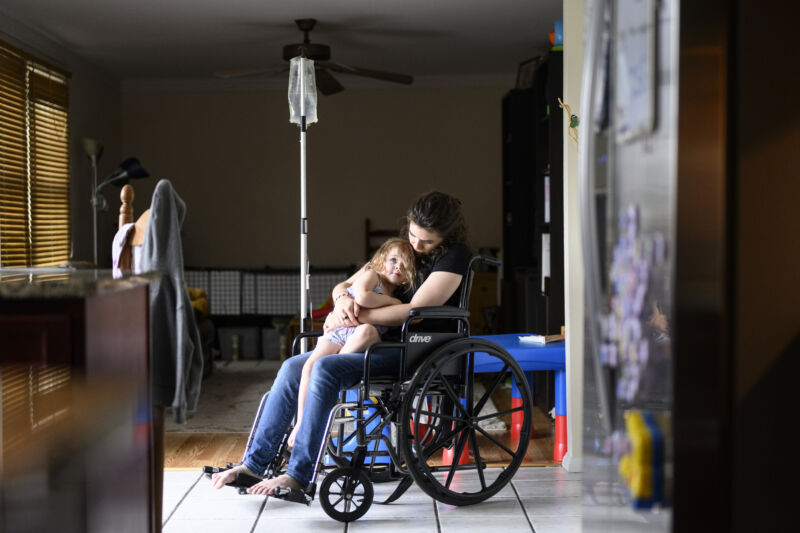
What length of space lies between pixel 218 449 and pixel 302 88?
1.57 meters

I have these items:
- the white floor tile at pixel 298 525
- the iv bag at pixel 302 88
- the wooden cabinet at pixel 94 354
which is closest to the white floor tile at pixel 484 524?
the white floor tile at pixel 298 525

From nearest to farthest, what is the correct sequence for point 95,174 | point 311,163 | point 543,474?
point 543,474 < point 95,174 < point 311,163

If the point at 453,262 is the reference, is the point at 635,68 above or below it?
above

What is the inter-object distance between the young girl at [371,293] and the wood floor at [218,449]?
0.79 meters

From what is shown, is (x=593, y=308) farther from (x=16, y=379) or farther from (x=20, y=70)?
(x=20, y=70)

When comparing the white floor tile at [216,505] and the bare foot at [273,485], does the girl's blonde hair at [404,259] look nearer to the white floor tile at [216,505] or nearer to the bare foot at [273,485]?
the bare foot at [273,485]

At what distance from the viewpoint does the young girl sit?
280cm

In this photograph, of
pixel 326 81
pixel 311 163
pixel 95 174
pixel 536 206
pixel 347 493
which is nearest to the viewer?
pixel 347 493

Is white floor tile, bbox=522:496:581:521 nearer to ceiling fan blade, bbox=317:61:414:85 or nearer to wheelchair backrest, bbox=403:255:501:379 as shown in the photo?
wheelchair backrest, bbox=403:255:501:379

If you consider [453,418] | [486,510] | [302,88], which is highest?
[302,88]

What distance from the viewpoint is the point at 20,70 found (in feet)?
16.1

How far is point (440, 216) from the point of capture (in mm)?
2855

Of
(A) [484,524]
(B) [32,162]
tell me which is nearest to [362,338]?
(A) [484,524]

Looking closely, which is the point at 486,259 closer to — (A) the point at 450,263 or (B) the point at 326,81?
(A) the point at 450,263
